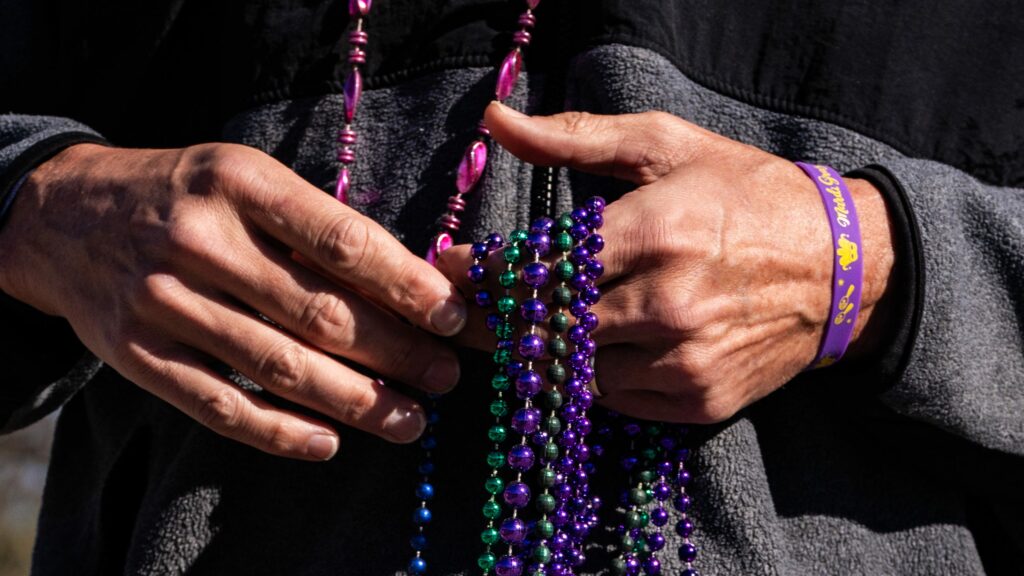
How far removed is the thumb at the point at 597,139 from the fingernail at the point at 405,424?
332 millimetres

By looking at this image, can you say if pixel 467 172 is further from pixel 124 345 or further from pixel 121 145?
pixel 121 145

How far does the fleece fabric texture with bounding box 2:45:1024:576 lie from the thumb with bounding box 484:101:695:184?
0.07 meters

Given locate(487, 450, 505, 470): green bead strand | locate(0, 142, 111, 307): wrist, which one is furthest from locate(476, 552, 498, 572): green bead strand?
locate(0, 142, 111, 307): wrist

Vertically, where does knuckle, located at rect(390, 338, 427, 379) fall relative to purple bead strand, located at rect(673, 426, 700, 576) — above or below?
above

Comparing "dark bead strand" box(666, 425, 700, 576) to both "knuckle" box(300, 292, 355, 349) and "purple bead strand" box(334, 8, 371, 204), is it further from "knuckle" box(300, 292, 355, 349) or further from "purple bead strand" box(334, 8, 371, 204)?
"purple bead strand" box(334, 8, 371, 204)

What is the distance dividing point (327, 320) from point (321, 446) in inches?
6.5

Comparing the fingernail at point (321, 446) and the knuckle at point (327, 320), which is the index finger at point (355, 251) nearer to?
the knuckle at point (327, 320)

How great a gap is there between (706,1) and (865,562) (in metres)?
0.77

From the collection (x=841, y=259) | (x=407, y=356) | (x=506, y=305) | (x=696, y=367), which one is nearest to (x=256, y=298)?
(x=407, y=356)

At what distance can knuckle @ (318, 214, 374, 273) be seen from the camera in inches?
35.2

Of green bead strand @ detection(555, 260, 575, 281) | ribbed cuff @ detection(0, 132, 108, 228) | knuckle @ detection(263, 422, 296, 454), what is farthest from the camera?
ribbed cuff @ detection(0, 132, 108, 228)

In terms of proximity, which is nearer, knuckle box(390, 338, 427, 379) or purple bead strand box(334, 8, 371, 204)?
knuckle box(390, 338, 427, 379)

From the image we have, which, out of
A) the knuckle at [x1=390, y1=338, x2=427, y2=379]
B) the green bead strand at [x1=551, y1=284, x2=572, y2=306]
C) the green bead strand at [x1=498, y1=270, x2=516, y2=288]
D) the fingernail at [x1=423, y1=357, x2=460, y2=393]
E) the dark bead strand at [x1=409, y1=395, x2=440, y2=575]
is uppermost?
the green bead strand at [x1=498, y1=270, x2=516, y2=288]

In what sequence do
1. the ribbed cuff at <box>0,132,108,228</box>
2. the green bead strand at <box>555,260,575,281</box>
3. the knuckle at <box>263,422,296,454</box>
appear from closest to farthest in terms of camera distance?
the green bead strand at <box>555,260,575,281</box>
the knuckle at <box>263,422,296,454</box>
the ribbed cuff at <box>0,132,108,228</box>
